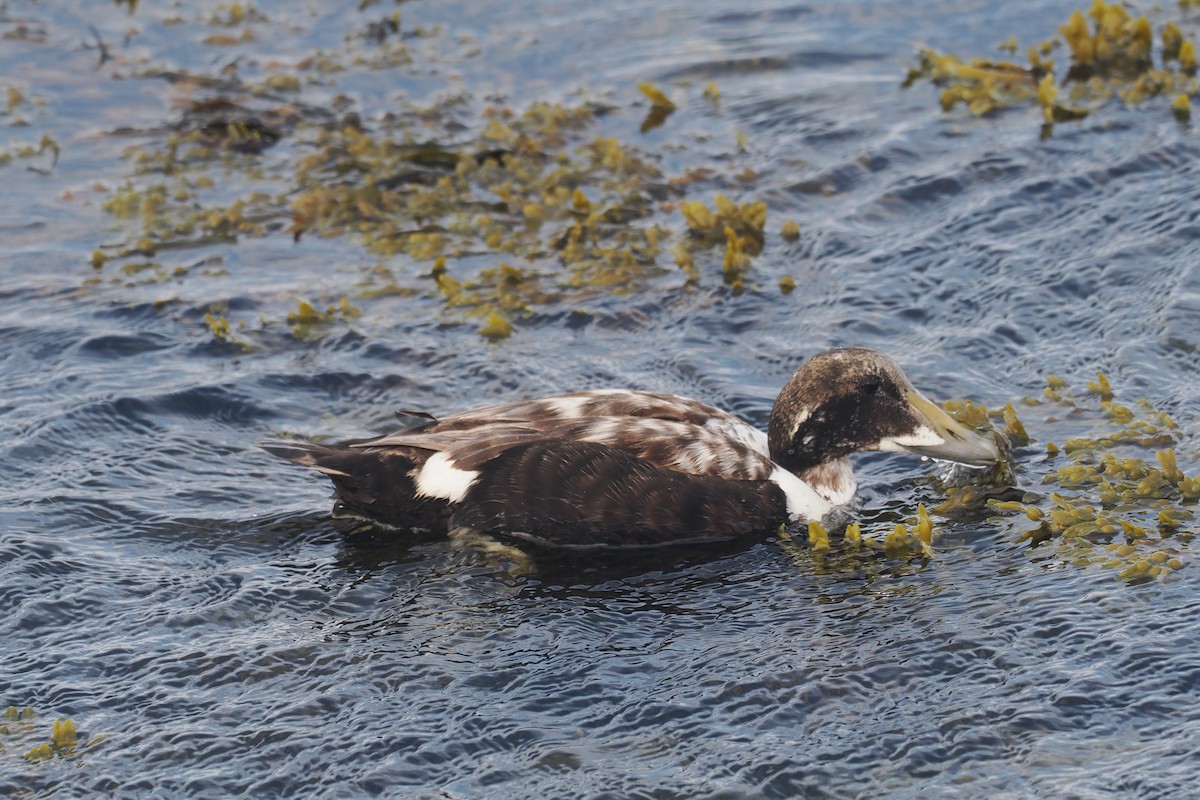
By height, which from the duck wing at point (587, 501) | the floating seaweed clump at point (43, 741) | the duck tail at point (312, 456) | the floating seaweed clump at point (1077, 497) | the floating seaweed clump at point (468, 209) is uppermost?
the floating seaweed clump at point (468, 209)

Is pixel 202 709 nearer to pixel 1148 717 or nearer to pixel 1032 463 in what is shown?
pixel 1148 717

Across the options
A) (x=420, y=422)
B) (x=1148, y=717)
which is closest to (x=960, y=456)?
(x=1148, y=717)

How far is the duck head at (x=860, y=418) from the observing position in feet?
21.3

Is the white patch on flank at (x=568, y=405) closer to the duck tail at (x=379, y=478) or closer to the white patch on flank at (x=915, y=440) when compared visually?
the duck tail at (x=379, y=478)

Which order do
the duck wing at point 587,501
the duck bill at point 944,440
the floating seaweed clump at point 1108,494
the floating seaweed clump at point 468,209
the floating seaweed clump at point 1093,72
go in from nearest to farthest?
the floating seaweed clump at point 1108,494
the duck wing at point 587,501
the duck bill at point 944,440
the floating seaweed clump at point 468,209
the floating seaweed clump at point 1093,72

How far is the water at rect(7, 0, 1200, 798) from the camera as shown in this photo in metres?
4.99

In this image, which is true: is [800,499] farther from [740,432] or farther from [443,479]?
[443,479]

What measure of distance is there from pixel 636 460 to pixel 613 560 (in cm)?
41

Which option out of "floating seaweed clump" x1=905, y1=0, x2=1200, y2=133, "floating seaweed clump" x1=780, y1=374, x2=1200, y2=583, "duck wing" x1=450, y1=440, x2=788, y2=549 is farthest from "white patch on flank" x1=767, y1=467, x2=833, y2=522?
"floating seaweed clump" x1=905, y1=0, x2=1200, y2=133

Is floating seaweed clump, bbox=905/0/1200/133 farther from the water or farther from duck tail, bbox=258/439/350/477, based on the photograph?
duck tail, bbox=258/439/350/477

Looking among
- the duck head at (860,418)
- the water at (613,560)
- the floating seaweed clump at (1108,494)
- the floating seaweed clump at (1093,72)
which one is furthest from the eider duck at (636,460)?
the floating seaweed clump at (1093,72)

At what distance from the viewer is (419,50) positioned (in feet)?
39.2

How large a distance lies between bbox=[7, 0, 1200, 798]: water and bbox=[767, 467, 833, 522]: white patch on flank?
26cm

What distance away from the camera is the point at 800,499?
21.3 feet
